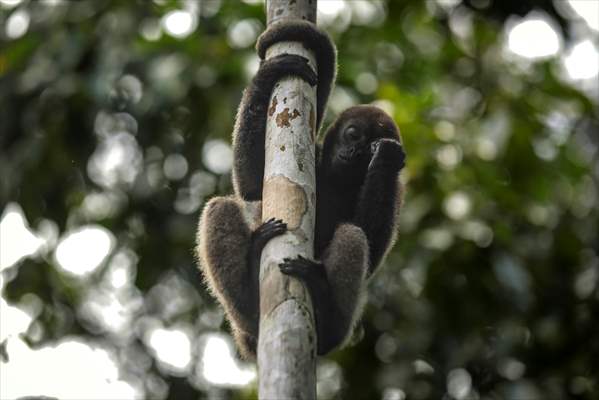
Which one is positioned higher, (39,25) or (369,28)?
(39,25)

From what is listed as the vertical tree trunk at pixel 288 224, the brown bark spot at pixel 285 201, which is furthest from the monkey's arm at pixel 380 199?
the brown bark spot at pixel 285 201

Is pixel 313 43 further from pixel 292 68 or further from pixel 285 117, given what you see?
pixel 285 117

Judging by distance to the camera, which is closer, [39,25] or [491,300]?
[491,300]

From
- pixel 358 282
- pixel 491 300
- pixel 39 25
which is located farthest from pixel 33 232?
pixel 491 300

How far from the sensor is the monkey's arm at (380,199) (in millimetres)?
6949

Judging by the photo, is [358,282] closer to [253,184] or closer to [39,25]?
[253,184]

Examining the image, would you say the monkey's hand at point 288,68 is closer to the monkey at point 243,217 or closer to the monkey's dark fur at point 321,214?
the monkey's dark fur at point 321,214

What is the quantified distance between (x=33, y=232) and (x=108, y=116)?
130 centimetres

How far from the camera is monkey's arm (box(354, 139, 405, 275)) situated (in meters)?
6.95

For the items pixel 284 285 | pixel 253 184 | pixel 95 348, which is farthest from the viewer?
pixel 95 348

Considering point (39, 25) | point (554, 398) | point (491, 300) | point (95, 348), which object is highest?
point (39, 25)

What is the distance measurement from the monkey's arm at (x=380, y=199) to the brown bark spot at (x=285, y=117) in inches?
69.4

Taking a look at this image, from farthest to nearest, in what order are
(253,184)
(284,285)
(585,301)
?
(585,301) < (253,184) < (284,285)

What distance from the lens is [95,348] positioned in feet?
35.0
